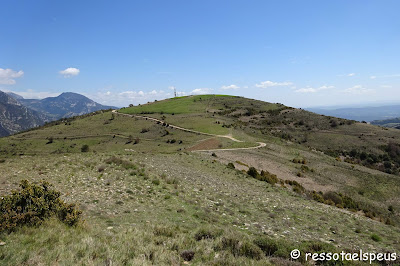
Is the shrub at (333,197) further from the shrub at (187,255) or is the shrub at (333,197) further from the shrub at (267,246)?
the shrub at (187,255)

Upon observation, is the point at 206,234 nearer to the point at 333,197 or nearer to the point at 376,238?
the point at 376,238

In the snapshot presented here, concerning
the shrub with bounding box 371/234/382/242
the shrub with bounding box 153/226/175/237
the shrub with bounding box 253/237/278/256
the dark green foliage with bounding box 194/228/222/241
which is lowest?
the shrub with bounding box 371/234/382/242

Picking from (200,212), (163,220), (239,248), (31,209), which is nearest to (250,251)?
(239,248)

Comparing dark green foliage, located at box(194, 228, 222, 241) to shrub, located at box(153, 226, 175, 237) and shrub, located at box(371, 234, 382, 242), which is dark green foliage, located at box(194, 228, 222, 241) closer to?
shrub, located at box(153, 226, 175, 237)

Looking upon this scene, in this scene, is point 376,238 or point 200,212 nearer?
point 376,238

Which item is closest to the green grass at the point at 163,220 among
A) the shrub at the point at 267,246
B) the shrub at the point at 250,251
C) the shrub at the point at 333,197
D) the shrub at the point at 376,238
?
the shrub at the point at 250,251

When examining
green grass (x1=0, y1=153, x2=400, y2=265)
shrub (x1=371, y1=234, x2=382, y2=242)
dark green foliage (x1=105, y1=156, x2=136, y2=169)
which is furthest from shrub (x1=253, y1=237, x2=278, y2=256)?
dark green foliage (x1=105, y1=156, x2=136, y2=169)

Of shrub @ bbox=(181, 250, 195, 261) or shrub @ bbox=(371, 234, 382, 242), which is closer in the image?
shrub @ bbox=(181, 250, 195, 261)

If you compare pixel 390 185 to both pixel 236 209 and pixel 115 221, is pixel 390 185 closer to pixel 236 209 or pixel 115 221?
pixel 236 209

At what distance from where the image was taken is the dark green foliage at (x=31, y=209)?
8125mm

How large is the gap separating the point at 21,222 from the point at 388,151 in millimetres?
73798

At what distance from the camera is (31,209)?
8797 mm

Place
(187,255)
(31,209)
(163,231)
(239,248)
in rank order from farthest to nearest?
(163,231) < (31,209) < (239,248) < (187,255)

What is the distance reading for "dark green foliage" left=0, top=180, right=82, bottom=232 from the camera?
320 inches
